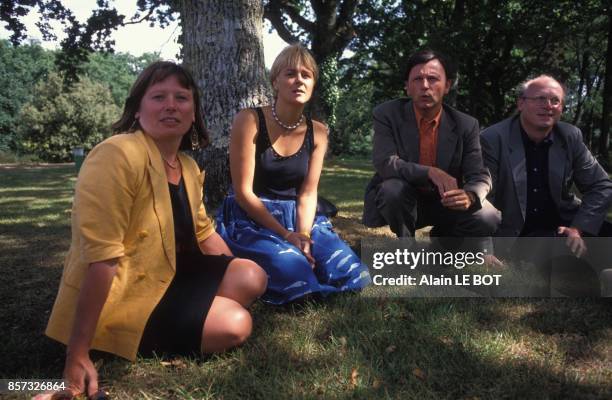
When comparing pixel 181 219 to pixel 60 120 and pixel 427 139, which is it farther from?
pixel 60 120

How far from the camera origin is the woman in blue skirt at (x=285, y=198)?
302 centimetres

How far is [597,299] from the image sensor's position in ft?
10.3

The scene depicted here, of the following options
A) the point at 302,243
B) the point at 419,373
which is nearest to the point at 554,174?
the point at 302,243

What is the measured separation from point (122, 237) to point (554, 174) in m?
3.04

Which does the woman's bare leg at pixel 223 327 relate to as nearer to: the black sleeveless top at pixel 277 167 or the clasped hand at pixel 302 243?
the clasped hand at pixel 302 243

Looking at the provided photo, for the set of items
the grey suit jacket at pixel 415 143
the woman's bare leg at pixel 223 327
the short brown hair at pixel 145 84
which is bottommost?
the woman's bare leg at pixel 223 327

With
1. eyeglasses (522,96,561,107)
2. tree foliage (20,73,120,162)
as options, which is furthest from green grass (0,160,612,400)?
tree foliage (20,73,120,162)

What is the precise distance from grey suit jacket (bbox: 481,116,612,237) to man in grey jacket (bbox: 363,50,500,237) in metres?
0.15

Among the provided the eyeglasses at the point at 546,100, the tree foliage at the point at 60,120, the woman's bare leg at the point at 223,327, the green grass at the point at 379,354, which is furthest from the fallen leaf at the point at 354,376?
the tree foliage at the point at 60,120

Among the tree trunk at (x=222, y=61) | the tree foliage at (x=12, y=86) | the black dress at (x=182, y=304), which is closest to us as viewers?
the black dress at (x=182, y=304)

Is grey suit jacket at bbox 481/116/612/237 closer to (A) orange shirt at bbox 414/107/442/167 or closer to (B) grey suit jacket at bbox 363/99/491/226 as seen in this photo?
(B) grey suit jacket at bbox 363/99/491/226

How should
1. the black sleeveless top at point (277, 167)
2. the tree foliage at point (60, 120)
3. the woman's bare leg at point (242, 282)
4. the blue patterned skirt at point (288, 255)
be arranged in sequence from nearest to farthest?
the woman's bare leg at point (242, 282)
the blue patterned skirt at point (288, 255)
the black sleeveless top at point (277, 167)
the tree foliage at point (60, 120)

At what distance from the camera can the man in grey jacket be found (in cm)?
357

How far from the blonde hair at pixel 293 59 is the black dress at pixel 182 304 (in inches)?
43.5
